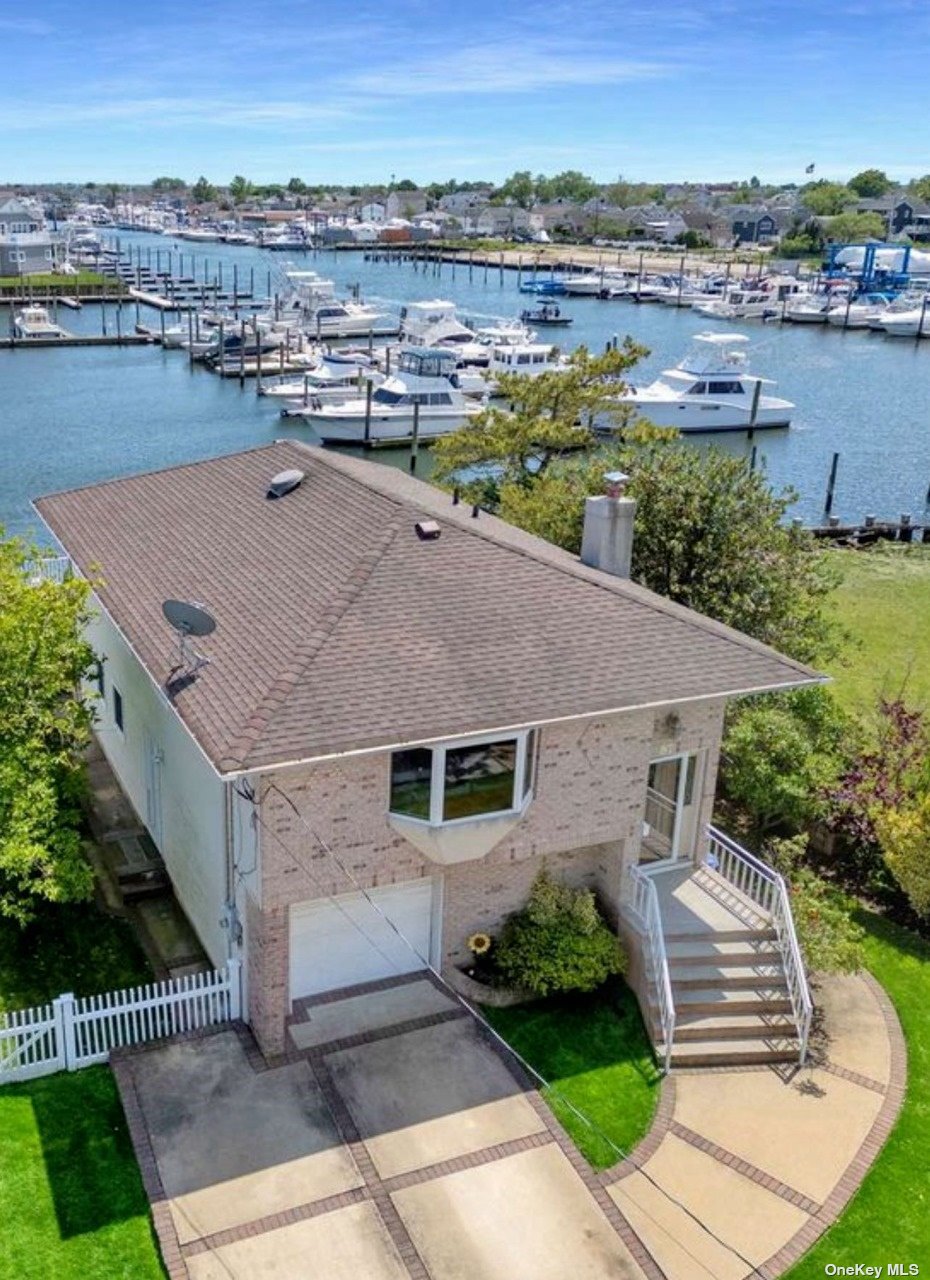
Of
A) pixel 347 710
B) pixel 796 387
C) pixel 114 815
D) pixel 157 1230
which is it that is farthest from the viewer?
pixel 796 387

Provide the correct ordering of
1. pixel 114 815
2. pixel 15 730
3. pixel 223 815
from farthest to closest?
pixel 114 815 → pixel 15 730 → pixel 223 815

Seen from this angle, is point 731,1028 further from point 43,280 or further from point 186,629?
point 43,280

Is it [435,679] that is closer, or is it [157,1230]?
[157,1230]

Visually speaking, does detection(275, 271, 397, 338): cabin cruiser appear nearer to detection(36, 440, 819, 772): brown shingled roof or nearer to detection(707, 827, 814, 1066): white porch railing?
detection(36, 440, 819, 772): brown shingled roof

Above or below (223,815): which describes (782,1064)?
below

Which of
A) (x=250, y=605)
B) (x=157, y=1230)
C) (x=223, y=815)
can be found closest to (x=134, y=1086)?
(x=157, y=1230)

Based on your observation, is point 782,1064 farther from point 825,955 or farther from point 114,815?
point 114,815
